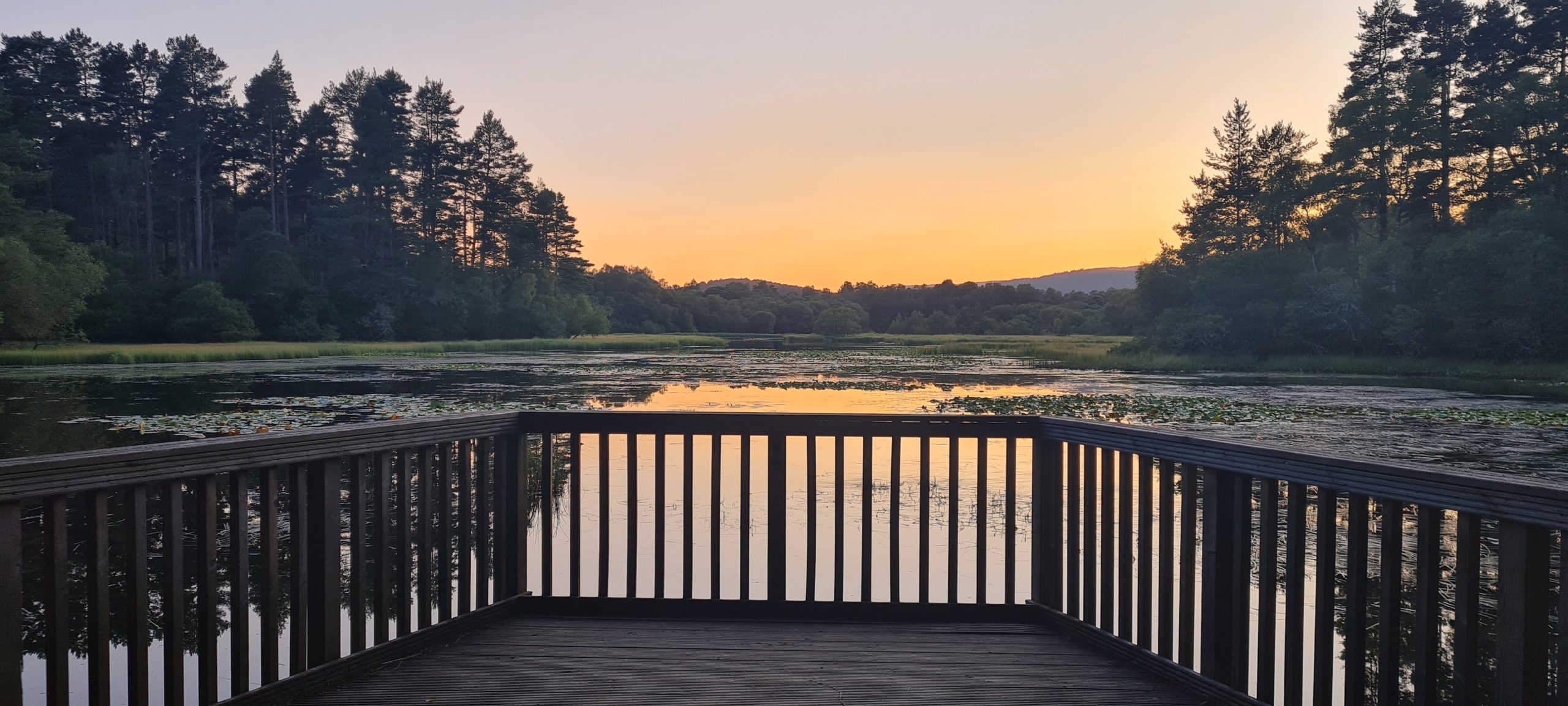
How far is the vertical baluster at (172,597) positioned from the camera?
2508 millimetres

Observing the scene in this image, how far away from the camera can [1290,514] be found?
104 inches

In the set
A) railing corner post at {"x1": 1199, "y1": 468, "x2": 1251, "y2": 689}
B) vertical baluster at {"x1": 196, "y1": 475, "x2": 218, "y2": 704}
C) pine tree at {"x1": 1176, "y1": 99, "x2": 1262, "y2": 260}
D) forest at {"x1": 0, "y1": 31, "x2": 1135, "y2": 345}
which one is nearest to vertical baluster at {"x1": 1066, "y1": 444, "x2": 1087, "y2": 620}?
railing corner post at {"x1": 1199, "y1": 468, "x2": 1251, "y2": 689}

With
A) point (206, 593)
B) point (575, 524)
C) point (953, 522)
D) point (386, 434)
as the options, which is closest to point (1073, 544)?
point (953, 522)

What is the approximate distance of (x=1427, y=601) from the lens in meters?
2.22

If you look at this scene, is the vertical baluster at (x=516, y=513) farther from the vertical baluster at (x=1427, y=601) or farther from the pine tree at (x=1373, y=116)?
the pine tree at (x=1373, y=116)

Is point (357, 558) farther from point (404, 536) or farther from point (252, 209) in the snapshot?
point (252, 209)

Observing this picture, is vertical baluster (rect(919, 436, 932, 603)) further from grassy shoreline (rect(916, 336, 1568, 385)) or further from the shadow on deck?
grassy shoreline (rect(916, 336, 1568, 385))

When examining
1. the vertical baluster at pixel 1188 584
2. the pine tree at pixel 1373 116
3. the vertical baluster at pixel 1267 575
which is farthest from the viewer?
the pine tree at pixel 1373 116

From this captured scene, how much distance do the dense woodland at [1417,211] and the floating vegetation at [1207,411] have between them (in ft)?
58.9

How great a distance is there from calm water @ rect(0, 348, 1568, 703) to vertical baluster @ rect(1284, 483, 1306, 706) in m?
0.80

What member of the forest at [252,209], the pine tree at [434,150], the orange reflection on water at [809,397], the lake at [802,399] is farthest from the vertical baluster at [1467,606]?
the pine tree at [434,150]

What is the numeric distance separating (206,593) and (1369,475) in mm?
3192

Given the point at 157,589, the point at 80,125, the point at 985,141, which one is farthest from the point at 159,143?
the point at 157,589

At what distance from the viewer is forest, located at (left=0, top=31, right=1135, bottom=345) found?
43.1 meters
